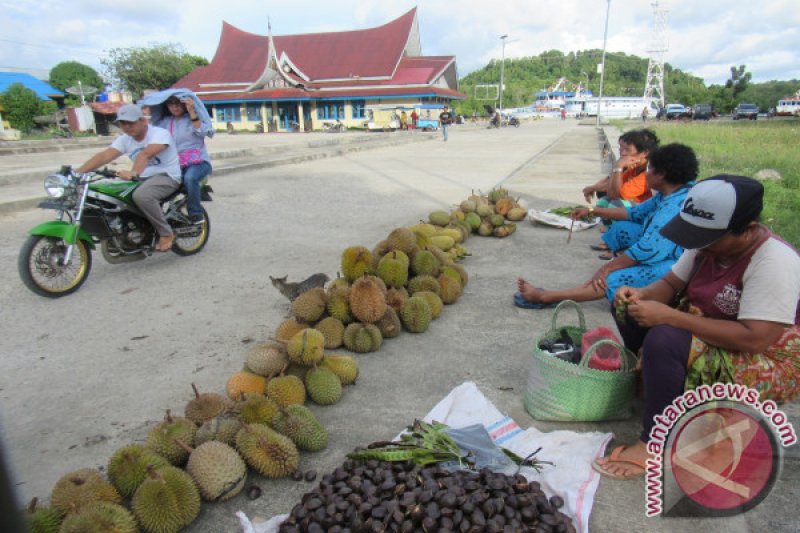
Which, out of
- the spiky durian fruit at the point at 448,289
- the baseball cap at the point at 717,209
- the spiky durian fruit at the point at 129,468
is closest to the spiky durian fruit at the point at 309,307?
the spiky durian fruit at the point at 448,289

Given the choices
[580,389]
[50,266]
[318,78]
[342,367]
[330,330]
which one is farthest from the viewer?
[318,78]

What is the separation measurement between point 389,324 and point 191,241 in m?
3.37

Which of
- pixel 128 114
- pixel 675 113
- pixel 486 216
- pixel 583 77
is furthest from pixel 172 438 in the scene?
pixel 583 77

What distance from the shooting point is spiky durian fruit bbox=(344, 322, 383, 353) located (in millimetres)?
3451

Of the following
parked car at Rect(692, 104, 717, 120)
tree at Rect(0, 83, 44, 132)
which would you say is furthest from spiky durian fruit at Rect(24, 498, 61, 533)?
parked car at Rect(692, 104, 717, 120)

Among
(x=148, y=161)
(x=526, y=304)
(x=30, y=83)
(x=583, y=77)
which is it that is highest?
(x=583, y=77)

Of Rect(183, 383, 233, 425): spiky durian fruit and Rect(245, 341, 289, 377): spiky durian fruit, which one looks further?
Rect(245, 341, 289, 377): spiky durian fruit

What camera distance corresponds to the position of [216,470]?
6.90 feet

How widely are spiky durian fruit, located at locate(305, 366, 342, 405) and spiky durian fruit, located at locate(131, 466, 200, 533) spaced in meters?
0.89

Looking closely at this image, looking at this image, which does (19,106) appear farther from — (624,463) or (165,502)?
(624,463)

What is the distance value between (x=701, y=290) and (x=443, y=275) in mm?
2181

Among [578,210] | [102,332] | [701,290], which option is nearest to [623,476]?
[701,290]

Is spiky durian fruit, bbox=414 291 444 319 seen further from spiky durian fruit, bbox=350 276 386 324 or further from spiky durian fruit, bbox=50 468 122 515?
spiky durian fruit, bbox=50 468 122 515

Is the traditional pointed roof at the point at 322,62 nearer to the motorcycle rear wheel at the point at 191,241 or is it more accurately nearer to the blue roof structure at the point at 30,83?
the blue roof structure at the point at 30,83
